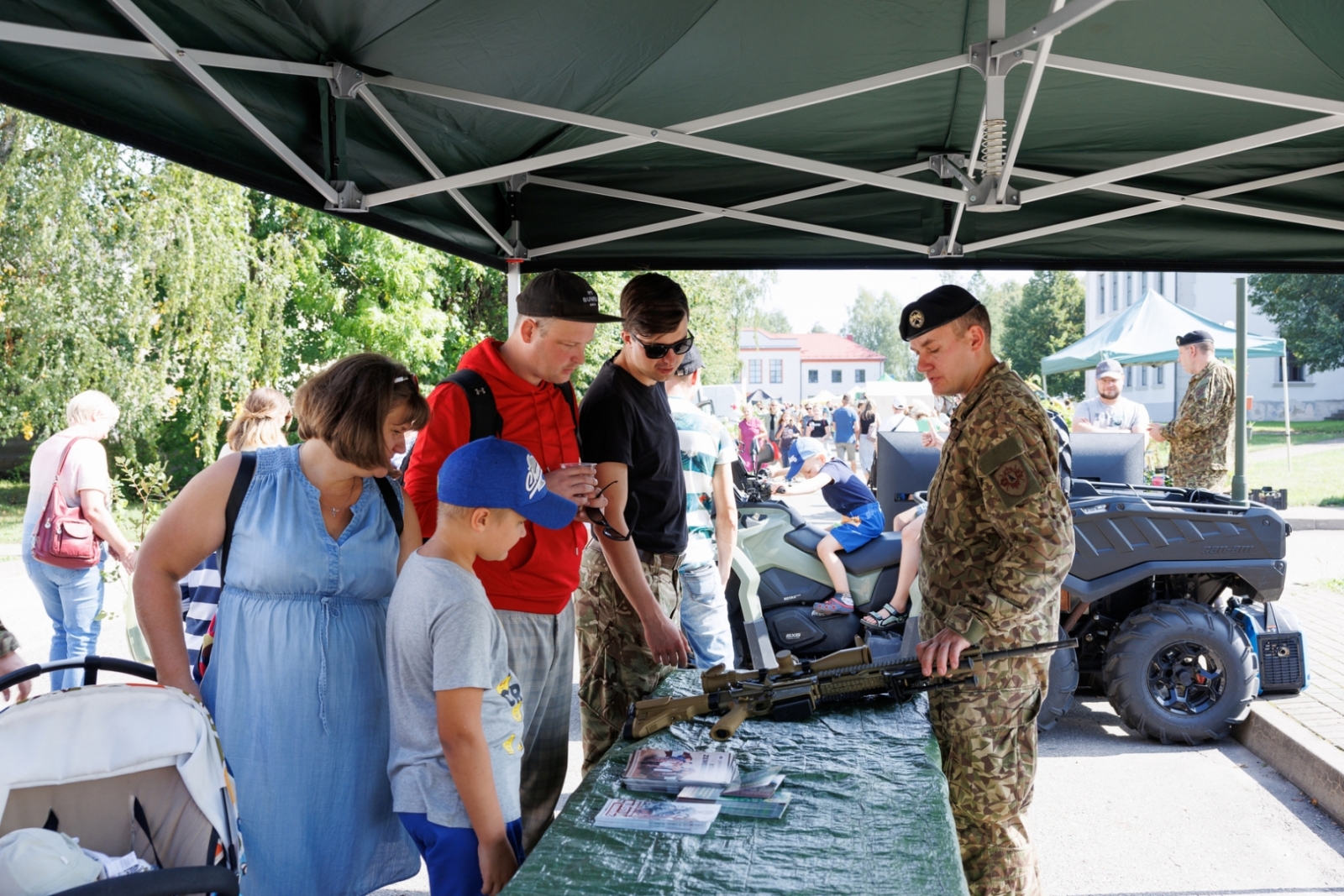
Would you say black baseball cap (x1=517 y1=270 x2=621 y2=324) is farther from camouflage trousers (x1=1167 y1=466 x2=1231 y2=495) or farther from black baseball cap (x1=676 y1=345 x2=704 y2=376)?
camouflage trousers (x1=1167 y1=466 x2=1231 y2=495)

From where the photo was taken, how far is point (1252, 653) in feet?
16.4

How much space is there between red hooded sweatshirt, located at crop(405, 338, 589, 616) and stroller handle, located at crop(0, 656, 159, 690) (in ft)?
2.38

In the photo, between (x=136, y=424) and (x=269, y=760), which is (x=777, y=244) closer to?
(x=269, y=760)

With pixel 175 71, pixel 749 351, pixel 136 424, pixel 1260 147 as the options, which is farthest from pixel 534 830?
pixel 749 351

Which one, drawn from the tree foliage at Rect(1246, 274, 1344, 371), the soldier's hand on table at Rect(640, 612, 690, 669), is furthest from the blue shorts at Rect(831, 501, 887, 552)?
the tree foliage at Rect(1246, 274, 1344, 371)

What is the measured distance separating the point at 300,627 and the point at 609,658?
3.60ft

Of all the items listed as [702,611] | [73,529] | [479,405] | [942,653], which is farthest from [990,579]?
[73,529]

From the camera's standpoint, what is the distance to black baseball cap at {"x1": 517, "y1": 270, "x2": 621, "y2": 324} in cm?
263

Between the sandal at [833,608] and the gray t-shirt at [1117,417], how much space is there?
11.2 ft

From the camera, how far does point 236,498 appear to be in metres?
2.20

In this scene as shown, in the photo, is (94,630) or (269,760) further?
(94,630)

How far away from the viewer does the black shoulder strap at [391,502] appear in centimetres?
237

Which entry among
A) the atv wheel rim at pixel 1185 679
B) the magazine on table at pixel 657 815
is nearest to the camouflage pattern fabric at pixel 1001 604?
the magazine on table at pixel 657 815

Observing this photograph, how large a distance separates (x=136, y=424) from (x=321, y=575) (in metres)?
14.4
